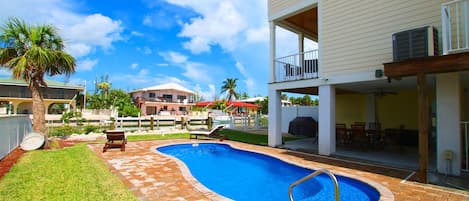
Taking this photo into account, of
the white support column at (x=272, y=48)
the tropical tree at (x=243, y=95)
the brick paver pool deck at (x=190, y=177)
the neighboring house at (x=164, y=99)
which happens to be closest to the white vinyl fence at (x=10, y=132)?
the brick paver pool deck at (x=190, y=177)

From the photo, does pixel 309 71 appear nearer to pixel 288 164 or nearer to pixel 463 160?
pixel 288 164

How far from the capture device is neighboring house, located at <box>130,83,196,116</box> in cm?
4703

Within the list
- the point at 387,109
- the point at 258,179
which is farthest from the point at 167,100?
the point at 258,179

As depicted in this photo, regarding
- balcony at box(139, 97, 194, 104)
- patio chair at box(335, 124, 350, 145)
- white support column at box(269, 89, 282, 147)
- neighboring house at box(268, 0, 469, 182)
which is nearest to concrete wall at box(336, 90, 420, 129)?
neighboring house at box(268, 0, 469, 182)

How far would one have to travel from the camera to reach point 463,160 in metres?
7.16

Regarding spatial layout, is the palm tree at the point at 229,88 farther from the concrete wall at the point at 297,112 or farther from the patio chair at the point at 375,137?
the patio chair at the point at 375,137

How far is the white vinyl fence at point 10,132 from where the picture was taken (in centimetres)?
787

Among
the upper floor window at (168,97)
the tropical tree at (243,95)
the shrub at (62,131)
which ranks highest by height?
the tropical tree at (243,95)

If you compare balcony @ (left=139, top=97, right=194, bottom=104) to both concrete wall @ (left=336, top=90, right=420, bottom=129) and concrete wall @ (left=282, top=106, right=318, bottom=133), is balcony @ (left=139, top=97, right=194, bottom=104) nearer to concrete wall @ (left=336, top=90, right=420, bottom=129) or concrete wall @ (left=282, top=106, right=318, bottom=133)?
concrete wall @ (left=282, top=106, right=318, bottom=133)

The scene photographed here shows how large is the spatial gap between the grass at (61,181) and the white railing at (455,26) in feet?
26.2

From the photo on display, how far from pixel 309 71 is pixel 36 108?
1191 cm

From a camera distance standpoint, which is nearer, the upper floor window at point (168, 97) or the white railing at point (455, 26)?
the white railing at point (455, 26)

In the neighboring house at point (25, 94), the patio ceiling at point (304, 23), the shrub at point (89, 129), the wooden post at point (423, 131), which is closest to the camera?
the wooden post at point (423, 131)

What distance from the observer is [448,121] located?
6.41m
